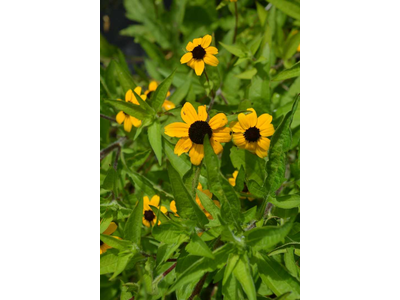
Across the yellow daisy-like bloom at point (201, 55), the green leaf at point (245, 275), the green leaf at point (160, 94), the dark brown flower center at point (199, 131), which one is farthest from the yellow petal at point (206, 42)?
the green leaf at point (245, 275)

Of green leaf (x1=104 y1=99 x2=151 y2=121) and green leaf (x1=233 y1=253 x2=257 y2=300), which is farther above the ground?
green leaf (x1=104 y1=99 x2=151 y2=121)

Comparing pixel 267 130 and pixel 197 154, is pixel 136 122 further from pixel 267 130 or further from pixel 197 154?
pixel 267 130

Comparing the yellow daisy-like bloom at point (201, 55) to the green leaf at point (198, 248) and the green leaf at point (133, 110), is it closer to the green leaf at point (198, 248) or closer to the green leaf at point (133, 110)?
the green leaf at point (133, 110)

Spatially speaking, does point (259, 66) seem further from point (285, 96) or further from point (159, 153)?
point (159, 153)

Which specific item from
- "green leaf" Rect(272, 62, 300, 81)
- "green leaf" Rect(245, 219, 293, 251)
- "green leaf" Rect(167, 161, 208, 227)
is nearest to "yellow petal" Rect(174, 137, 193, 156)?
"green leaf" Rect(167, 161, 208, 227)

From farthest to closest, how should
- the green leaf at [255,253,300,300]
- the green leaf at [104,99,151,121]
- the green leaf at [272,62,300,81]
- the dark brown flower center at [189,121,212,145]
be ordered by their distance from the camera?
the green leaf at [272,62,300,81]
the green leaf at [104,99,151,121]
the dark brown flower center at [189,121,212,145]
the green leaf at [255,253,300,300]

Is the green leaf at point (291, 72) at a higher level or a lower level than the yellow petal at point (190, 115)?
lower

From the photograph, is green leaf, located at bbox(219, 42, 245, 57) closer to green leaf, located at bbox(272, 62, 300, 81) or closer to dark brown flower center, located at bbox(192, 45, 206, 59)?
green leaf, located at bbox(272, 62, 300, 81)
